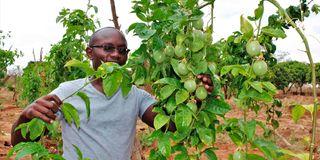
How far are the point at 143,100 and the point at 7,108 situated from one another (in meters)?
12.5

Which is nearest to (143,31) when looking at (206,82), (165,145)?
(206,82)

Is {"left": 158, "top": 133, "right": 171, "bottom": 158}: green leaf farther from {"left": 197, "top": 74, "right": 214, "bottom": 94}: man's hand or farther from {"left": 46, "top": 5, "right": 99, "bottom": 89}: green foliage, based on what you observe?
{"left": 46, "top": 5, "right": 99, "bottom": 89}: green foliage

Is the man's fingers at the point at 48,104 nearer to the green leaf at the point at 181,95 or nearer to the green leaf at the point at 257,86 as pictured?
the green leaf at the point at 181,95

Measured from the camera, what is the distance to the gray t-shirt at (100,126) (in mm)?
2258

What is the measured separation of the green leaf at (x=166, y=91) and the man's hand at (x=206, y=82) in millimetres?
100

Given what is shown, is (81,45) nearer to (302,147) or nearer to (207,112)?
(207,112)

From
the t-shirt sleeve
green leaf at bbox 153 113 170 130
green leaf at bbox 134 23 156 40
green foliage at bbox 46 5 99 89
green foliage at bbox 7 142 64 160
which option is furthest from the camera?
green foliage at bbox 46 5 99 89

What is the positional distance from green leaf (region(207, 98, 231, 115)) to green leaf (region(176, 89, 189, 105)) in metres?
0.13

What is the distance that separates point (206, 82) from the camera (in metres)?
1.51

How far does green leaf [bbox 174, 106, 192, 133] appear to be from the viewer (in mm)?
1432

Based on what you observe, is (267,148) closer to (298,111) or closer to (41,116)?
(298,111)

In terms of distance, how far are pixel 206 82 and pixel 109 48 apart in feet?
2.85

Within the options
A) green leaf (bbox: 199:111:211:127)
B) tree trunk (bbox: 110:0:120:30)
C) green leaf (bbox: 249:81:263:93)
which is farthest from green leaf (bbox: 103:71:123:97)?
tree trunk (bbox: 110:0:120:30)

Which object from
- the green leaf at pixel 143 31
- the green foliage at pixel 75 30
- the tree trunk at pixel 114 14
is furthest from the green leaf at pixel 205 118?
the green foliage at pixel 75 30
